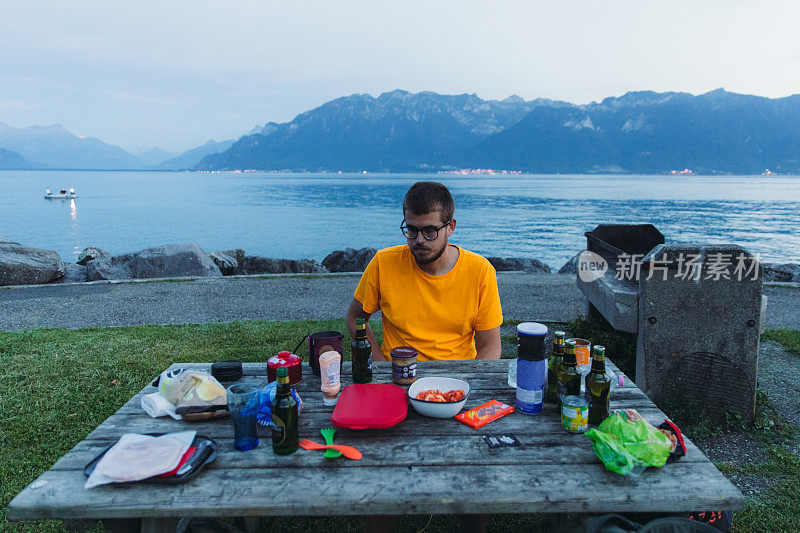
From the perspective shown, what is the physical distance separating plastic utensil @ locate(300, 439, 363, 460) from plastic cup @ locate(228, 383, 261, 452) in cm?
21

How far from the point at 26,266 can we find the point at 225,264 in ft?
16.3

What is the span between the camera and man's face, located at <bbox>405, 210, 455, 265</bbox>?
9.69ft

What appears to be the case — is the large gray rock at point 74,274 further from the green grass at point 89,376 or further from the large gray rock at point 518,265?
the large gray rock at point 518,265

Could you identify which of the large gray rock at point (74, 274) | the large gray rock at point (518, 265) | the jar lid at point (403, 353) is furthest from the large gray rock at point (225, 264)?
the jar lid at point (403, 353)

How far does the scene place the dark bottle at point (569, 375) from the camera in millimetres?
2225

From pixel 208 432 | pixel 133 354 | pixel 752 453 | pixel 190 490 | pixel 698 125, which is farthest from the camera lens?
pixel 698 125

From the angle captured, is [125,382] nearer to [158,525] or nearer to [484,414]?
[158,525]

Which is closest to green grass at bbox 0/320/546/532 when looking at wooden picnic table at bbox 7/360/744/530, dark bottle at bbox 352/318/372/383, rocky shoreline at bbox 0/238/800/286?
dark bottle at bbox 352/318/372/383

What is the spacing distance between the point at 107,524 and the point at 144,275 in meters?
12.2

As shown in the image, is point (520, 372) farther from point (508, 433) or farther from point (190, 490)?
point (190, 490)

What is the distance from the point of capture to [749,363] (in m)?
4.17

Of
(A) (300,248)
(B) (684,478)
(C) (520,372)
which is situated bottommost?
(A) (300,248)

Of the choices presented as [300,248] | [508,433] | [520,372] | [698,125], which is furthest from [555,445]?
[698,125]

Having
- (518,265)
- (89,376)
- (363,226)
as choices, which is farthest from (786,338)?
(363,226)
